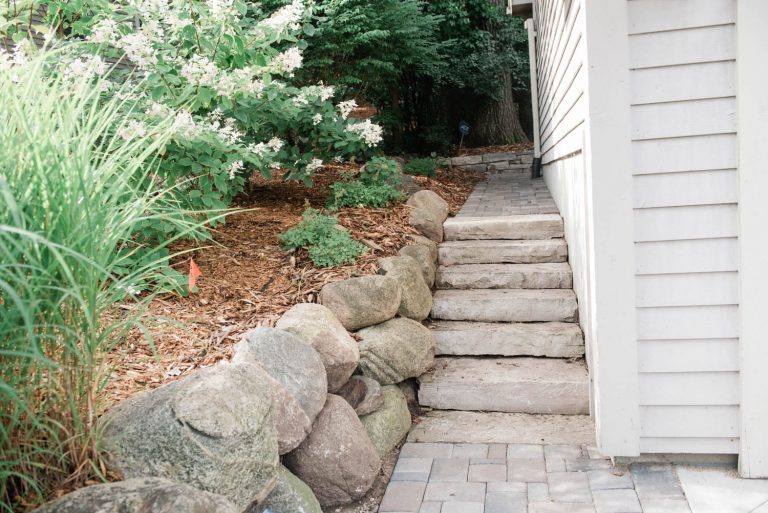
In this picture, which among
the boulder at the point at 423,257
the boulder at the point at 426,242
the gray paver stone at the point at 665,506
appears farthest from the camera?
the boulder at the point at 426,242

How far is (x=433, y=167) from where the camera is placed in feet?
29.1

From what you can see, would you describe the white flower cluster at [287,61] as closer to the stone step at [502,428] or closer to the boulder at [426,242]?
the boulder at [426,242]

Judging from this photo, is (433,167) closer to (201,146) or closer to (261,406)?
(201,146)

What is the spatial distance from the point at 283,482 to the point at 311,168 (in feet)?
9.67

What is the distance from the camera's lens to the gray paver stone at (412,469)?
3.24m

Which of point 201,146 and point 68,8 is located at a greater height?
point 68,8

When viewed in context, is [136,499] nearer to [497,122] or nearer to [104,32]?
[104,32]

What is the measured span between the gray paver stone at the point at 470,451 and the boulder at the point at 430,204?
215 centimetres

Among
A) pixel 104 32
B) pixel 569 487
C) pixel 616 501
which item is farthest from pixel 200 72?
pixel 616 501

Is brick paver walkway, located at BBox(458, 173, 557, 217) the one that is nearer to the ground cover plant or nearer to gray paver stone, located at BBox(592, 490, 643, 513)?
gray paver stone, located at BBox(592, 490, 643, 513)

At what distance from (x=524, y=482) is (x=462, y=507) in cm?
35

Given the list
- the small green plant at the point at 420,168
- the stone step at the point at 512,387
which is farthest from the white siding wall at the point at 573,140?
the small green plant at the point at 420,168

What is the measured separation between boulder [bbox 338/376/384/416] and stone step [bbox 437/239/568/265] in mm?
1682

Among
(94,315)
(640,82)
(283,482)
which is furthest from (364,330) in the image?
(94,315)
